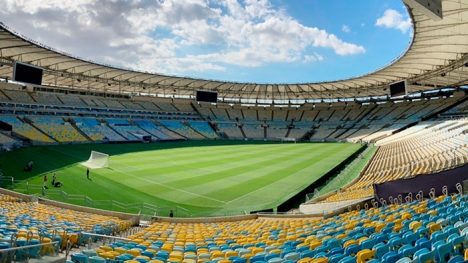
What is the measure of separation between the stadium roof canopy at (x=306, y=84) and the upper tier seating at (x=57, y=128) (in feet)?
20.4

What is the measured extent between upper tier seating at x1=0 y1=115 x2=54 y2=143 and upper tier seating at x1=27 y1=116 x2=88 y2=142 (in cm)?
135

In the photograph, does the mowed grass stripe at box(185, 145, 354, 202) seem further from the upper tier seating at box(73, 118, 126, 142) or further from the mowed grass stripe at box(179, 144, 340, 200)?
the upper tier seating at box(73, 118, 126, 142)

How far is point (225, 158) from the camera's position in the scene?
41.3m

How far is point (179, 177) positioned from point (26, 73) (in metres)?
22.5

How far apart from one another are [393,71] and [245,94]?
3280cm

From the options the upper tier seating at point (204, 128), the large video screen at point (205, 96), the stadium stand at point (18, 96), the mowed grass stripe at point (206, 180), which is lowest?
the mowed grass stripe at point (206, 180)

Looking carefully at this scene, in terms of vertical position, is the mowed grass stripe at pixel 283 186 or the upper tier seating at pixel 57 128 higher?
the upper tier seating at pixel 57 128

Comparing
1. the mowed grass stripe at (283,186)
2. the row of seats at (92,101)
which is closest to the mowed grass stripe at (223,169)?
the mowed grass stripe at (283,186)

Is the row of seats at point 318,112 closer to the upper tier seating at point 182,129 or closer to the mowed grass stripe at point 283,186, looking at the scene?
the upper tier seating at point 182,129

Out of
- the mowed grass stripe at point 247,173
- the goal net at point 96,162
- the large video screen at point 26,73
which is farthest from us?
the large video screen at point 26,73

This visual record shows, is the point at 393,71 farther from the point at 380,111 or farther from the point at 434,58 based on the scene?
the point at 380,111

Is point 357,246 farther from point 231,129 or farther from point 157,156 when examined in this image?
point 231,129

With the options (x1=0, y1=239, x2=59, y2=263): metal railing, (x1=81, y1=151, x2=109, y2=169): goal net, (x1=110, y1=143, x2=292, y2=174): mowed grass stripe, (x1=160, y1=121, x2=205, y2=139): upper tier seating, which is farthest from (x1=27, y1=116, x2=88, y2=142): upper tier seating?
(x1=0, y1=239, x2=59, y2=263): metal railing

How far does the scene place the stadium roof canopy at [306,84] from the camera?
95.5ft
